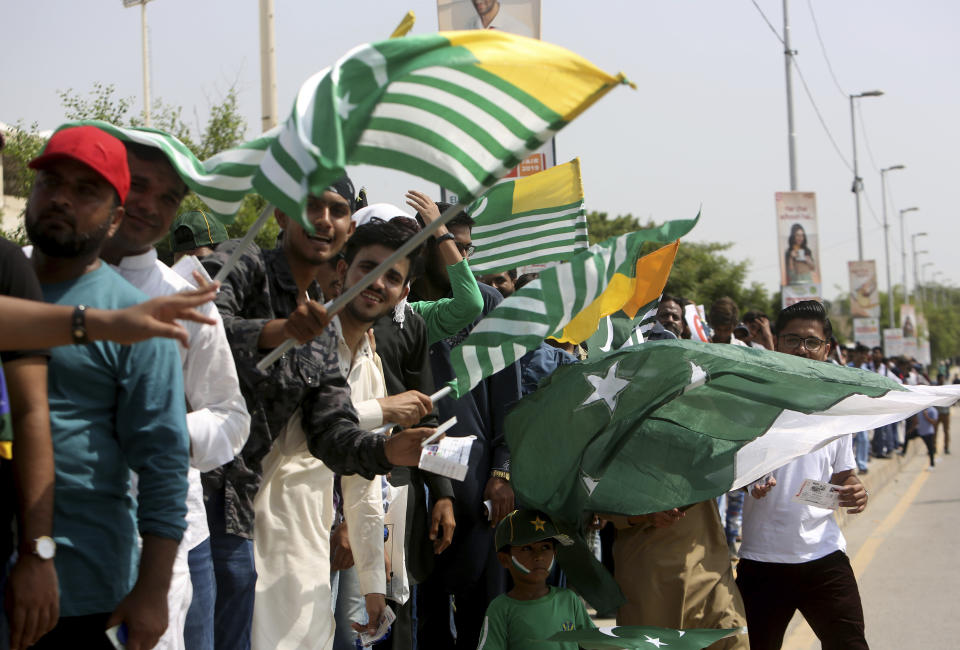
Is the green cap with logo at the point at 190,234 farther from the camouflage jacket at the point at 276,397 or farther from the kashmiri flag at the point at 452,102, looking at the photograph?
the kashmiri flag at the point at 452,102

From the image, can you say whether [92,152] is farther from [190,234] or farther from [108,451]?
[190,234]

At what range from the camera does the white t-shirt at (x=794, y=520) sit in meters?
5.02

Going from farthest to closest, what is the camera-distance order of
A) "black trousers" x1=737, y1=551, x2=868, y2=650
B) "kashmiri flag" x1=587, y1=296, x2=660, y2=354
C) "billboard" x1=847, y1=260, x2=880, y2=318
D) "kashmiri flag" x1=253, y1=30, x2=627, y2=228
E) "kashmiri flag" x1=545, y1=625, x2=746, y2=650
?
"billboard" x1=847, y1=260, x2=880, y2=318 → "black trousers" x1=737, y1=551, x2=868, y2=650 → "kashmiri flag" x1=587, y1=296, x2=660, y2=354 → "kashmiri flag" x1=545, y1=625, x2=746, y2=650 → "kashmiri flag" x1=253, y1=30, x2=627, y2=228

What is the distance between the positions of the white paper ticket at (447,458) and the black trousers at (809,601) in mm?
2275

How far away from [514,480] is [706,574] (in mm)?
1001

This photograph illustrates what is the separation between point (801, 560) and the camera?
499 centimetres

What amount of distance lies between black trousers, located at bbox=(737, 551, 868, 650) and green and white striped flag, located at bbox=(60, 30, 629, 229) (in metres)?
2.95

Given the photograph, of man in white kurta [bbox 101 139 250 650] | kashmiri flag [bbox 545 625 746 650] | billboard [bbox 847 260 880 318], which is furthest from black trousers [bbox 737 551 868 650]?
billboard [bbox 847 260 880 318]

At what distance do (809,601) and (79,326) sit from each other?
12.6 feet

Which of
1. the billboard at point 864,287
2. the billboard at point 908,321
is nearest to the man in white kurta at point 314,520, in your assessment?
the billboard at point 864,287

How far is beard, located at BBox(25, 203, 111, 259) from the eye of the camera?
241 centimetres

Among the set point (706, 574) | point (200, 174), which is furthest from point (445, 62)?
point (706, 574)

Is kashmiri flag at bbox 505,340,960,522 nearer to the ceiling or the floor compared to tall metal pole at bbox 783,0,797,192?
nearer to the floor

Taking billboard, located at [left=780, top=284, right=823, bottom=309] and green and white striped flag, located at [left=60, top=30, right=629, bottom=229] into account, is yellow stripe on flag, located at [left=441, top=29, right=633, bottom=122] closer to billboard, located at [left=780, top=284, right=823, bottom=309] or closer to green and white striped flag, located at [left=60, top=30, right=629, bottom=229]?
green and white striped flag, located at [left=60, top=30, right=629, bottom=229]
